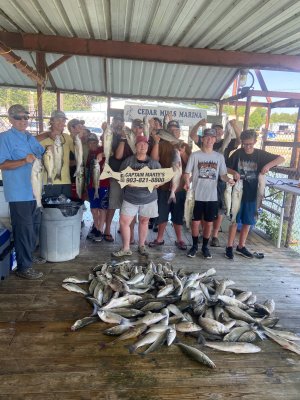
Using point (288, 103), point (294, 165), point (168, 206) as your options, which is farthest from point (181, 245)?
point (288, 103)

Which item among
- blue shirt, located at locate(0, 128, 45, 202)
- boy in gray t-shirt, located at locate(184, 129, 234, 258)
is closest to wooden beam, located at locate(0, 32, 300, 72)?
boy in gray t-shirt, located at locate(184, 129, 234, 258)

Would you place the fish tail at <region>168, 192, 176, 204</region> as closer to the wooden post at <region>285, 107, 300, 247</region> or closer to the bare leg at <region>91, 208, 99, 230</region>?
the bare leg at <region>91, 208, 99, 230</region>

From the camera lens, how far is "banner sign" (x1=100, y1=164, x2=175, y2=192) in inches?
163

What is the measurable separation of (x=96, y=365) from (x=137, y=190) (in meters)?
2.40

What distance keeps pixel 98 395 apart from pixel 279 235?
4404mm

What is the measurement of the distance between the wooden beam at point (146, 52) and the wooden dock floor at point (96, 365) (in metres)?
3.77

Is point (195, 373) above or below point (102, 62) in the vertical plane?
below

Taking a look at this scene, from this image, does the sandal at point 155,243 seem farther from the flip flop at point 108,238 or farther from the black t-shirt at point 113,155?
the black t-shirt at point 113,155

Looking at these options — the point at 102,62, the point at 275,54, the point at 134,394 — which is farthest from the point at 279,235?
the point at 102,62

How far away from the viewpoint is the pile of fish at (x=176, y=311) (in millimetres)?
2684

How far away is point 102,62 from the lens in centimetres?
679

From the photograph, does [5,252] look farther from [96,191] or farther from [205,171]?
[205,171]

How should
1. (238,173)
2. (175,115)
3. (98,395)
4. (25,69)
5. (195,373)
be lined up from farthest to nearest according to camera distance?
(175,115) → (25,69) → (238,173) → (195,373) → (98,395)

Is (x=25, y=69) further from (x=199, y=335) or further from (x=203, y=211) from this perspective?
(x=199, y=335)
